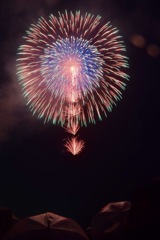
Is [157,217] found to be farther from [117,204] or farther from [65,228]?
[117,204]

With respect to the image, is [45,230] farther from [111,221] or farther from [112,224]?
[111,221]

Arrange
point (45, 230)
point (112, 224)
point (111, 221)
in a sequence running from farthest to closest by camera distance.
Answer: point (111, 221) → point (112, 224) → point (45, 230)

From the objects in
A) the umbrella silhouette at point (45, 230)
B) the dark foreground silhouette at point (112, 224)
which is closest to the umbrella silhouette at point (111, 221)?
the dark foreground silhouette at point (112, 224)

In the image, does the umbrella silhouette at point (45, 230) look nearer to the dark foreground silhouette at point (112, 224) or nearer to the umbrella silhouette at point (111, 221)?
the dark foreground silhouette at point (112, 224)

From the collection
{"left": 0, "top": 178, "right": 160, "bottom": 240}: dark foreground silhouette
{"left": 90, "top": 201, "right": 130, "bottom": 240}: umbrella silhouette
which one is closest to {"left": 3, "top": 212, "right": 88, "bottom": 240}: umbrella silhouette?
{"left": 0, "top": 178, "right": 160, "bottom": 240}: dark foreground silhouette

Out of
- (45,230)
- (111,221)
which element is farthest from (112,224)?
(45,230)
